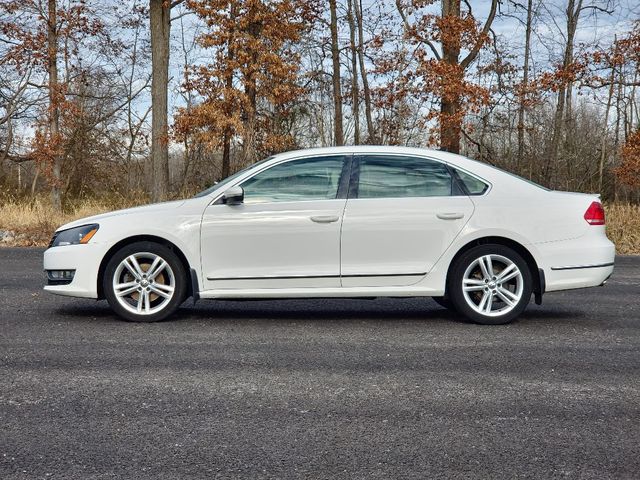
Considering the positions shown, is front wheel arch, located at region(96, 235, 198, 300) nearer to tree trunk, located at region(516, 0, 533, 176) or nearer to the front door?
the front door

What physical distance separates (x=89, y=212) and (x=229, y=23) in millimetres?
7195

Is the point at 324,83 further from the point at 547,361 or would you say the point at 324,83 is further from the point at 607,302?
the point at 547,361

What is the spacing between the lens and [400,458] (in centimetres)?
355

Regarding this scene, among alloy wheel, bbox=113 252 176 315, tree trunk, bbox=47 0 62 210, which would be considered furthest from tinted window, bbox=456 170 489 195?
tree trunk, bbox=47 0 62 210

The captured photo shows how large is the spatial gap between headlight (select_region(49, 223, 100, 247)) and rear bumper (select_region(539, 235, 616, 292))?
4190 millimetres

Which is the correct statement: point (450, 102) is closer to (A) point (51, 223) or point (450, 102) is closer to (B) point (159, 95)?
(B) point (159, 95)

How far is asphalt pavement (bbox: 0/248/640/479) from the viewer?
11.5 ft

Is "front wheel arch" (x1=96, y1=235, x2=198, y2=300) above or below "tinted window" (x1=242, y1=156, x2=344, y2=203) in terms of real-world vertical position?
below

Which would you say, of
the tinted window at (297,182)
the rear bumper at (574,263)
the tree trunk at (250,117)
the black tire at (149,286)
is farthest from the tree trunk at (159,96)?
the rear bumper at (574,263)

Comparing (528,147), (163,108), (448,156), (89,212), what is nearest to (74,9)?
(163,108)

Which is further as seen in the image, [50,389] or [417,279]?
[417,279]

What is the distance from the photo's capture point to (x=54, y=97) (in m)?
24.0

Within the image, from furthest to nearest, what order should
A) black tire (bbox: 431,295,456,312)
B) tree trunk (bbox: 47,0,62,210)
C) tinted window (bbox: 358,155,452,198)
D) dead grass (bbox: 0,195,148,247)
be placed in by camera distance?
tree trunk (bbox: 47,0,62,210)
dead grass (bbox: 0,195,148,247)
black tire (bbox: 431,295,456,312)
tinted window (bbox: 358,155,452,198)

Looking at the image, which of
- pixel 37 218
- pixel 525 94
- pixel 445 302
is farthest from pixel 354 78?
pixel 445 302
